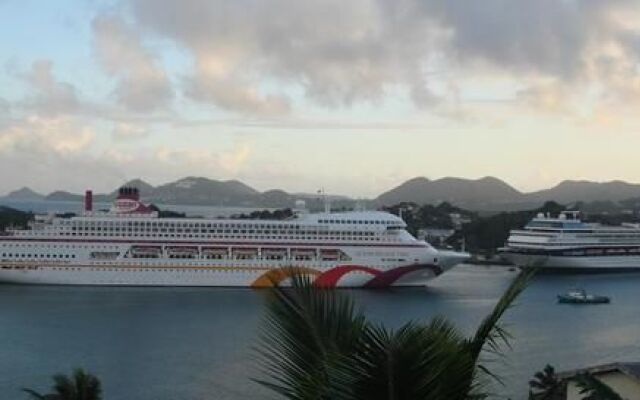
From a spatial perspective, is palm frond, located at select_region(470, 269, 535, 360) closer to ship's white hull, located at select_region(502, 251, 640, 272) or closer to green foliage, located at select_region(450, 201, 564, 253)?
ship's white hull, located at select_region(502, 251, 640, 272)

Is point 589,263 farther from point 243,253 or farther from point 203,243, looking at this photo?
point 203,243

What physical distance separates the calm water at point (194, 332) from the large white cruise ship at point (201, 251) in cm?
74

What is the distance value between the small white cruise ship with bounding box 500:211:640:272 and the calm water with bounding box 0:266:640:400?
26.4 ft

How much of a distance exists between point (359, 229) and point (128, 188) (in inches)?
309

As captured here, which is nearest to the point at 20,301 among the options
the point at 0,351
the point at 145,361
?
the point at 0,351

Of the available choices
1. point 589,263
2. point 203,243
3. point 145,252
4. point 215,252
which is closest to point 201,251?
point 203,243

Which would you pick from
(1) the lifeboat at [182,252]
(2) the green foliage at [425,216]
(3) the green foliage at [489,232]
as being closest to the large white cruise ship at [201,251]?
(1) the lifeboat at [182,252]

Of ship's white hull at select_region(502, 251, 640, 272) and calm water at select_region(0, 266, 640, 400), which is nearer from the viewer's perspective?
calm water at select_region(0, 266, 640, 400)

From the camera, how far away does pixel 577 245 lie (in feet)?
123

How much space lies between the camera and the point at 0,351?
604 inches

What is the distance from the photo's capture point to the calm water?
13086mm

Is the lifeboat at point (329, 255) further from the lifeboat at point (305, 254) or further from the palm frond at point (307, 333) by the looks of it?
the palm frond at point (307, 333)

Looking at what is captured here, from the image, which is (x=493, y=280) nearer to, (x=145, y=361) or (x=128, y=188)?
(x=128, y=188)

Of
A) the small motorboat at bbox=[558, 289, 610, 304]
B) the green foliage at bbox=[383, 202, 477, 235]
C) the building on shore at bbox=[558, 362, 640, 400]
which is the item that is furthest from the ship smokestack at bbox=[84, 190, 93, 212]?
the green foliage at bbox=[383, 202, 477, 235]
